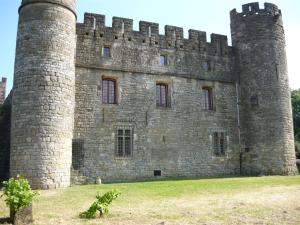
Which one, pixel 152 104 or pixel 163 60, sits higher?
pixel 163 60

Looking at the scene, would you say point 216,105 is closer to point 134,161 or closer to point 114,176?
point 134,161

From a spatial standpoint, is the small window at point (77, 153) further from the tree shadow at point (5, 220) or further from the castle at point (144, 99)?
the tree shadow at point (5, 220)

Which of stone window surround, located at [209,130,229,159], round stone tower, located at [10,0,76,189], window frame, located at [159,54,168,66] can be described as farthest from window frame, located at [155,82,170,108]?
round stone tower, located at [10,0,76,189]

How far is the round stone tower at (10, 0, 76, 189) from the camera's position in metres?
14.3

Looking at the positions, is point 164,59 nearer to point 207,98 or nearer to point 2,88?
point 207,98

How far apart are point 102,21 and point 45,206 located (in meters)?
11.6

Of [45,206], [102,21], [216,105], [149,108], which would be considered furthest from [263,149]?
[45,206]

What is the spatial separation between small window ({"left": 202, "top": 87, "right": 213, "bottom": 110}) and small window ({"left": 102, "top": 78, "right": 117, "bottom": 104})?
17.7 feet

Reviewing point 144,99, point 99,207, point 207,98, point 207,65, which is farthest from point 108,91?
point 99,207

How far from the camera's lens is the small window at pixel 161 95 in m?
19.4

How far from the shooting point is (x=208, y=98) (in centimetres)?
2092

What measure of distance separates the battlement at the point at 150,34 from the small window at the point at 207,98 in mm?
2266

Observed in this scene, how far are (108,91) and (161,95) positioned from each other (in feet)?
9.81

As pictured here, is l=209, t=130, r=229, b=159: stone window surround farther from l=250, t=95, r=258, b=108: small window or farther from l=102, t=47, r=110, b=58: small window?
l=102, t=47, r=110, b=58: small window
